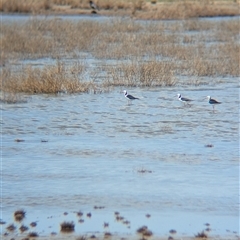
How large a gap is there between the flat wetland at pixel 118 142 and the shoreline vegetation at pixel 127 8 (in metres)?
14.3

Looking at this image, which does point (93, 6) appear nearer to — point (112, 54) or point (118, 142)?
point (112, 54)

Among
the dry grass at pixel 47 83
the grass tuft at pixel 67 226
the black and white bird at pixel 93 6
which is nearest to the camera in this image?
the grass tuft at pixel 67 226

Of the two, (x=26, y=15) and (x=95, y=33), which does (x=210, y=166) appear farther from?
(x=26, y=15)

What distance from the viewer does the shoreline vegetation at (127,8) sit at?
40125 millimetres

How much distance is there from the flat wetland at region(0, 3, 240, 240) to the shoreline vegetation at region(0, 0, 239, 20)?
14.3 meters

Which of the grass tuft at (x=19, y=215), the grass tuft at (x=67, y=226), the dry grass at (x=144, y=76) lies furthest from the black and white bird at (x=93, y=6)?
the grass tuft at (x=67, y=226)

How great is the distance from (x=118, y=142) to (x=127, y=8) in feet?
107

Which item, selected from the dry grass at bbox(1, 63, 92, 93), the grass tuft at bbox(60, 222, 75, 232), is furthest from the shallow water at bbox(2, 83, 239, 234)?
the dry grass at bbox(1, 63, 92, 93)

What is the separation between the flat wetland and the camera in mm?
8266

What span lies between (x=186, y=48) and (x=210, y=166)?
45.5ft

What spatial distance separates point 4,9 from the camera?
1684 inches

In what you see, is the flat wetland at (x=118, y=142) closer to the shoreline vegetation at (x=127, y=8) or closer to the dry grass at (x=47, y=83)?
the dry grass at (x=47, y=83)

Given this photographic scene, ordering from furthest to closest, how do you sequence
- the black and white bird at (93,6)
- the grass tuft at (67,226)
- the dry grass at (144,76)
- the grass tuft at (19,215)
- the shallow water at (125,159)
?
1. the black and white bird at (93,6)
2. the dry grass at (144,76)
3. the shallow water at (125,159)
4. the grass tuft at (19,215)
5. the grass tuft at (67,226)

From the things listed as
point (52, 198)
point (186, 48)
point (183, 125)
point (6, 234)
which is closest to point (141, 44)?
point (186, 48)
